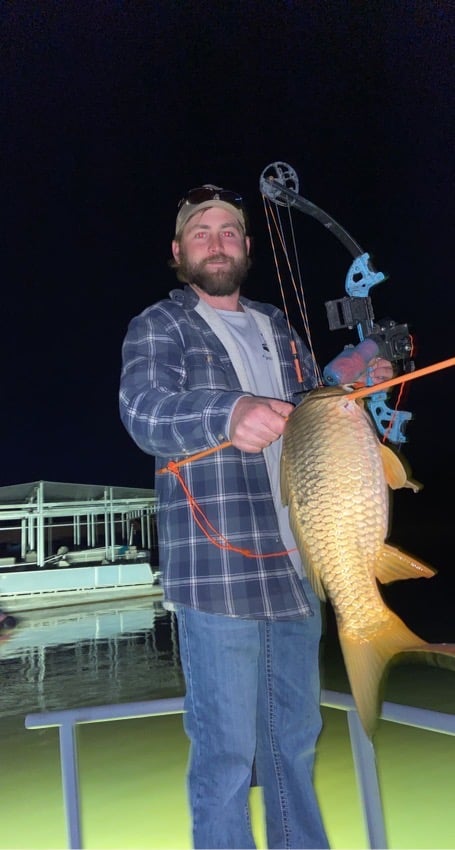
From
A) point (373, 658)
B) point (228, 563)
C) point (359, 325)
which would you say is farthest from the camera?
point (359, 325)

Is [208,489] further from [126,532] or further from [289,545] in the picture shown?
[126,532]

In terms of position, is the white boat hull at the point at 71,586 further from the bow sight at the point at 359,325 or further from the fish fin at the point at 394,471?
the fish fin at the point at 394,471

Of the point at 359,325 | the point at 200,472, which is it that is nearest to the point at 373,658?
the point at 200,472

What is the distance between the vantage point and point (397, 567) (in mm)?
1422

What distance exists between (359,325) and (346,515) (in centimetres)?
126

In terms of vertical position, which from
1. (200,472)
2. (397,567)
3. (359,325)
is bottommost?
(397,567)

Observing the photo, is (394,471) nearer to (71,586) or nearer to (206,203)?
(206,203)

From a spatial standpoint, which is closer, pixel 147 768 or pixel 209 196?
pixel 209 196

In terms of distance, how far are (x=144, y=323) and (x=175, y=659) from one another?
29.6 ft

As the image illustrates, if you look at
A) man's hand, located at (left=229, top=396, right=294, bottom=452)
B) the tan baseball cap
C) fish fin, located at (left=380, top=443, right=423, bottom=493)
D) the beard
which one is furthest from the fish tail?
the tan baseball cap

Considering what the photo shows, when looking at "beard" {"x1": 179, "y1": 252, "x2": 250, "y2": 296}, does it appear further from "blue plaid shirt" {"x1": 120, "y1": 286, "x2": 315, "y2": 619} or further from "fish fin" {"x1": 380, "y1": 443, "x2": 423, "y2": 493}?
"fish fin" {"x1": 380, "y1": 443, "x2": 423, "y2": 493}

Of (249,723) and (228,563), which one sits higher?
(228,563)

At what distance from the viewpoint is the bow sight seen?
187 centimetres

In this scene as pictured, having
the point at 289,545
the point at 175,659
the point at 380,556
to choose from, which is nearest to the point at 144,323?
the point at 289,545
